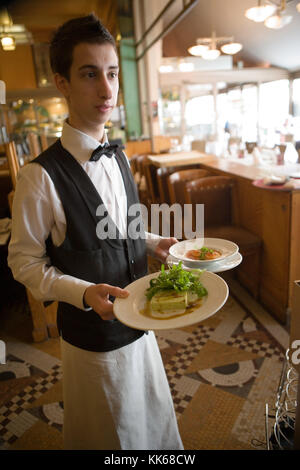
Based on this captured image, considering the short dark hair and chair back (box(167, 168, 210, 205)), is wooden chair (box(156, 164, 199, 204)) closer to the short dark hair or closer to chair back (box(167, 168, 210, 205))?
chair back (box(167, 168, 210, 205))

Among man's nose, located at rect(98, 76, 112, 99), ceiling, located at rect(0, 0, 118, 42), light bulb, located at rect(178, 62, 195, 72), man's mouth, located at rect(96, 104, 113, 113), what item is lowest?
Answer: man's mouth, located at rect(96, 104, 113, 113)

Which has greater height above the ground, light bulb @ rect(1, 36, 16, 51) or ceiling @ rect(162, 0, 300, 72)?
ceiling @ rect(162, 0, 300, 72)

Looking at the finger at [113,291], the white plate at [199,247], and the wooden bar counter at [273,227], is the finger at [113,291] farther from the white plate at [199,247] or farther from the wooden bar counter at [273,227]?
the wooden bar counter at [273,227]

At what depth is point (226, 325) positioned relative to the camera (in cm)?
242

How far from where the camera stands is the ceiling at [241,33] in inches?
297

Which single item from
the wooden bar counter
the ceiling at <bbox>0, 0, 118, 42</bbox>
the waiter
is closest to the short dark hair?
the waiter

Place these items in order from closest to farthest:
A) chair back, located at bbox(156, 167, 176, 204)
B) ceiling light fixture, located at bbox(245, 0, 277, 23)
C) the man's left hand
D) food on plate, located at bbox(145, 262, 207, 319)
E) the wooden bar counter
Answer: food on plate, located at bbox(145, 262, 207, 319)
the man's left hand
the wooden bar counter
chair back, located at bbox(156, 167, 176, 204)
ceiling light fixture, located at bbox(245, 0, 277, 23)

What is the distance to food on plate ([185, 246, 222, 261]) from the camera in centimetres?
103

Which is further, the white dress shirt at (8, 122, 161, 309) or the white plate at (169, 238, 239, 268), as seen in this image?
the white plate at (169, 238, 239, 268)

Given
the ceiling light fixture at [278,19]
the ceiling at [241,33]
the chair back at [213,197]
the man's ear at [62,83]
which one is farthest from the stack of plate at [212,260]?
the ceiling at [241,33]

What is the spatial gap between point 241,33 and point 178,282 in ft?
32.3

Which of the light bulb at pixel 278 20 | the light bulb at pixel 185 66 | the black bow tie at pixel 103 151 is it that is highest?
the light bulb at pixel 185 66

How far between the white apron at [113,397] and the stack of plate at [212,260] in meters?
0.31

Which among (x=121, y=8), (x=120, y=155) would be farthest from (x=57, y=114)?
(x=120, y=155)
